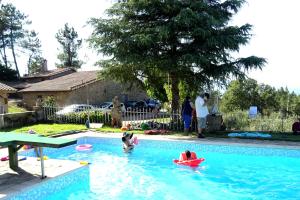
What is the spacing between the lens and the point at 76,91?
35.9m

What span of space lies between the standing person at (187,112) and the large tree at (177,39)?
201 cm

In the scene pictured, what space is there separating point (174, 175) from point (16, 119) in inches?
533

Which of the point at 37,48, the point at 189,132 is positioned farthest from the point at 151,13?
the point at 37,48

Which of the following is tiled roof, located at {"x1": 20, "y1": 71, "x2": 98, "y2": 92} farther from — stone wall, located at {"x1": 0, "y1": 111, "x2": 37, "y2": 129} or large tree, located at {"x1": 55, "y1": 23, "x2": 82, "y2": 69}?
large tree, located at {"x1": 55, "y1": 23, "x2": 82, "y2": 69}

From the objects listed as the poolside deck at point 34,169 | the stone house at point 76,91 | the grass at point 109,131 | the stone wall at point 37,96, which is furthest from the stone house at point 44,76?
the poolside deck at point 34,169

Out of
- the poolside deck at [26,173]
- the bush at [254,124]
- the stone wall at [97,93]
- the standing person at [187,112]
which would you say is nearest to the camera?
the poolside deck at [26,173]

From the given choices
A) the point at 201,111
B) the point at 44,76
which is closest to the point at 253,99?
the point at 44,76

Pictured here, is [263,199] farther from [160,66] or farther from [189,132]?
[160,66]

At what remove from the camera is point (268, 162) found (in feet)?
39.3

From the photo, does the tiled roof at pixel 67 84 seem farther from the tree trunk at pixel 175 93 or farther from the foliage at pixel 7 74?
the tree trunk at pixel 175 93

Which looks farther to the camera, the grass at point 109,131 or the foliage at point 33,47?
the foliage at point 33,47

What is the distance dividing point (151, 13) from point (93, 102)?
21.6 meters

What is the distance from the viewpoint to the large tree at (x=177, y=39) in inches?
657

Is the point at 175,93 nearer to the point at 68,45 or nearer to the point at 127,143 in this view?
the point at 127,143
